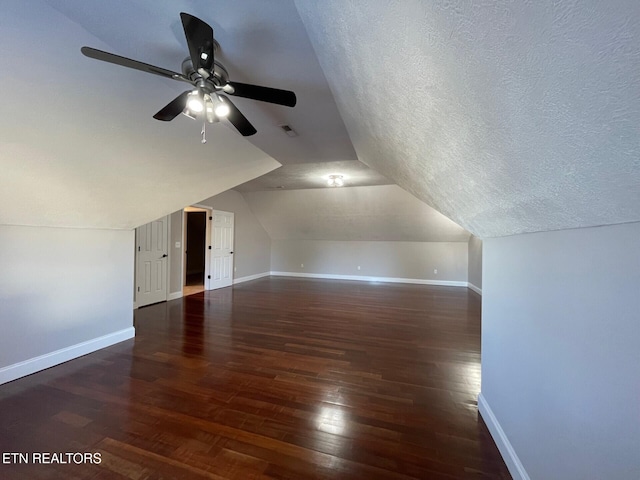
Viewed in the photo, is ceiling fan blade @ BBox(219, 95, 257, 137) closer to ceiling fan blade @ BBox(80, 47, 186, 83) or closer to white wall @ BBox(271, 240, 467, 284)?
ceiling fan blade @ BBox(80, 47, 186, 83)

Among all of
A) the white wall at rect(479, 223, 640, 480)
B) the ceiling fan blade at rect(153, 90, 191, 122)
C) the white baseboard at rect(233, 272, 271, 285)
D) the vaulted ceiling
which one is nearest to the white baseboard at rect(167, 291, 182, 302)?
the white baseboard at rect(233, 272, 271, 285)

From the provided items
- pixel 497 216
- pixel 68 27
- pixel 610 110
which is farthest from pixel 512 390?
pixel 68 27

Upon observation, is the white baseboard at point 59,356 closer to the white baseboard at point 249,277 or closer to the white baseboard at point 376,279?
the white baseboard at point 249,277

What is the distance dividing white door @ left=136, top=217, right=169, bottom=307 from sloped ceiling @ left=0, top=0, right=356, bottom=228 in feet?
6.14

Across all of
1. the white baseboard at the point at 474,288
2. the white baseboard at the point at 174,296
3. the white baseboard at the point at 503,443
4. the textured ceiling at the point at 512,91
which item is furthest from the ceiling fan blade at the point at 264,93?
the white baseboard at the point at 474,288

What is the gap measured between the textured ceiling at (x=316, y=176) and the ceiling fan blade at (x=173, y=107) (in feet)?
7.51

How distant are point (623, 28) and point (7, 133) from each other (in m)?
2.78

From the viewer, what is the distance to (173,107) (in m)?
1.70

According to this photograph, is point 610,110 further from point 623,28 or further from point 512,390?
point 512,390

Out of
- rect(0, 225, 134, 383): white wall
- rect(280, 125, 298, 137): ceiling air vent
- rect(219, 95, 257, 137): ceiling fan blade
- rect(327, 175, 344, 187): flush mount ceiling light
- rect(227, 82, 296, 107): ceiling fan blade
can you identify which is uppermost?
rect(327, 175, 344, 187): flush mount ceiling light

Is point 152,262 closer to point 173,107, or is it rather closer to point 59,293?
point 59,293

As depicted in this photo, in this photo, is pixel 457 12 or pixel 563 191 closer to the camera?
pixel 457 12

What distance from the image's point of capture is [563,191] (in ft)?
2.68

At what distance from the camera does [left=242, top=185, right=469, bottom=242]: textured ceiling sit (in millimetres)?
6160
